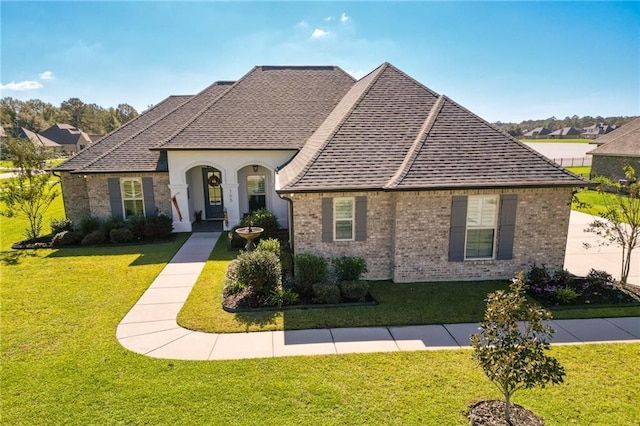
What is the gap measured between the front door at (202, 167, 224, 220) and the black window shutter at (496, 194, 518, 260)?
1291 cm

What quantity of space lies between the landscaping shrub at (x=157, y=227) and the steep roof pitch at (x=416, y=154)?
22.4 ft

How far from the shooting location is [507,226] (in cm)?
1011

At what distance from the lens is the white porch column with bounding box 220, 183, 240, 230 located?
53.0ft

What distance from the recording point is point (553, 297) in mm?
9289

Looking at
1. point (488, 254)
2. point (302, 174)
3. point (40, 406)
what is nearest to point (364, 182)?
point (302, 174)

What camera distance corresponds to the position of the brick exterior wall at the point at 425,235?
10000mm

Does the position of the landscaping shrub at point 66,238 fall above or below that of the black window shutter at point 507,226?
below

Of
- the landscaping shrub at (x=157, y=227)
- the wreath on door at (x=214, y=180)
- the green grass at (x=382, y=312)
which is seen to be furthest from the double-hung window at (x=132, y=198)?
the green grass at (x=382, y=312)

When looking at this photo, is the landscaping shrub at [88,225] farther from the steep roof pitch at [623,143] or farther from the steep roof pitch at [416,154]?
the steep roof pitch at [623,143]

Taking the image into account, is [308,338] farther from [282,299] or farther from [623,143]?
[623,143]

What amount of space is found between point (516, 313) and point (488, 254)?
6180 millimetres

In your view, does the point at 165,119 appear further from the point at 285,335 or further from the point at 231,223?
the point at 285,335

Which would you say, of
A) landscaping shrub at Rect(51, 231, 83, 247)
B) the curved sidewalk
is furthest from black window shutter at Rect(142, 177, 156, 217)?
the curved sidewalk

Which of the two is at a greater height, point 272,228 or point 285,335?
point 272,228
